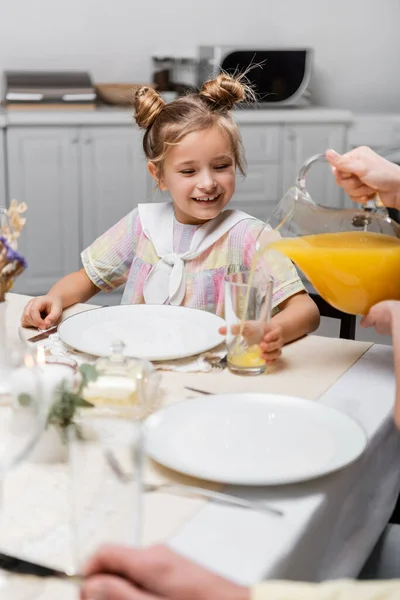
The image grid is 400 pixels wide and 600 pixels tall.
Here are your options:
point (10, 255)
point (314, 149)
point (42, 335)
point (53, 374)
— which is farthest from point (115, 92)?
point (53, 374)

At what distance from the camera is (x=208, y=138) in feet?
5.27

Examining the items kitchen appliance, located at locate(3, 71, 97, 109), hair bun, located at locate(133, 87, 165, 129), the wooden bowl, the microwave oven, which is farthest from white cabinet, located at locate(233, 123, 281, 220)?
hair bun, located at locate(133, 87, 165, 129)

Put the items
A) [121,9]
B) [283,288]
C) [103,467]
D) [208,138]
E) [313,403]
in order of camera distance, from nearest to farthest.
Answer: [103,467] → [313,403] → [283,288] → [208,138] → [121,9]

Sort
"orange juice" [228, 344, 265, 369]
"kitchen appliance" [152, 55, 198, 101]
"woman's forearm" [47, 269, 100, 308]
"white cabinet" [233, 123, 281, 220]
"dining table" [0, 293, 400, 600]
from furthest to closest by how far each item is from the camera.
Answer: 1. "kitchen appliance" [152, 55, 198, 101]
2. "white cabinet" [233, 123, 281, 220]
3. "woman's forearm" [47, 269, 100, 308]
4. "orange juice" [228, 344, 265, 369]
5. "dining table" [0, 293, 400, 600]

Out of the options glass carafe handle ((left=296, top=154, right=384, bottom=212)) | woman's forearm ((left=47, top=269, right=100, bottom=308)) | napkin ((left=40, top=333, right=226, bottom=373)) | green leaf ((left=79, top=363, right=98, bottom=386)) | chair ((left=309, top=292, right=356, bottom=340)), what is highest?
glass carafe handle ((left=296, top=154, right=384, bottom=212))

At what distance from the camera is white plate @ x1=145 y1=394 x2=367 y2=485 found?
0.83 metres

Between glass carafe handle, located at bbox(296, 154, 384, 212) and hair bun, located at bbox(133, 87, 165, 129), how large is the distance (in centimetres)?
58

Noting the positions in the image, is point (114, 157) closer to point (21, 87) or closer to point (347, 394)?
point (21, 87)

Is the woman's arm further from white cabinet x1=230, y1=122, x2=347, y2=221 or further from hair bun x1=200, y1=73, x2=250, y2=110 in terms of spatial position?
white cabinet x1=230, y1=122, x2=347, y2=221

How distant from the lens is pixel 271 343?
3.82 ft

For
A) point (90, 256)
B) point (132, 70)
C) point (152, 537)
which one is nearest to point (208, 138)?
point (90, 256)

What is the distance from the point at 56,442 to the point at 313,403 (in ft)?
1.06

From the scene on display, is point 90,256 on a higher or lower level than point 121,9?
lower

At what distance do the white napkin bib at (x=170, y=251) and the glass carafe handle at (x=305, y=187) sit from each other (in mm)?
447
